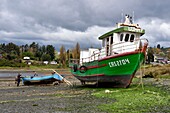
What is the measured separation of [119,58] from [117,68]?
827 mm

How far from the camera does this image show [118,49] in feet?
62.6

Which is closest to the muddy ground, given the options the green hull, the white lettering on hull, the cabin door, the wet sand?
the wet sand

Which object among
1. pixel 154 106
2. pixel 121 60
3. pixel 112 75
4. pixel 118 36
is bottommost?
pixel 154 106

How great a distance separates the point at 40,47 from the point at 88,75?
124063 mm

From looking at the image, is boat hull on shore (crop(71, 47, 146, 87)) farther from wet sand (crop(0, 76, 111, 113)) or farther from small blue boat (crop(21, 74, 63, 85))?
small blue boat (crop(21, 74, 63, 85))

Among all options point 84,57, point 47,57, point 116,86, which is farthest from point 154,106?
point 47,57

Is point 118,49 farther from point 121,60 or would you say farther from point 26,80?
point 26,80

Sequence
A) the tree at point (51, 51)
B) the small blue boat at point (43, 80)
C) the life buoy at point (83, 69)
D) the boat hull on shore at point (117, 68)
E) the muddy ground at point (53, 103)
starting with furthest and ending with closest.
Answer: the tree at point (51, 51) < the small blue boat at point (43, 80) < the life buoy at point (83, 69) < the boat hull on shore at point (117, 68) < the muddy ground at point (53, 103)

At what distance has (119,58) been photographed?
59.0ft

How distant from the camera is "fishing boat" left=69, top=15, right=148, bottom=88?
696 inches

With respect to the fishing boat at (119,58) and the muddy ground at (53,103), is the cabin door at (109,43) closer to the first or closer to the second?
the fishing boat at (119,58)

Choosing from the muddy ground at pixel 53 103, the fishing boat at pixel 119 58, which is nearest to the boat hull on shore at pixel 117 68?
the fishing boat at pixel 119 58

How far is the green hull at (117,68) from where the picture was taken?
1764cm

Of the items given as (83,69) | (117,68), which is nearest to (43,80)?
(83,69)
